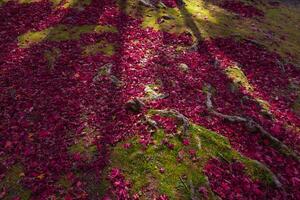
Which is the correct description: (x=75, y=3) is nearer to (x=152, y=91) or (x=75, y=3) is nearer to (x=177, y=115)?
(x=152, y=91)

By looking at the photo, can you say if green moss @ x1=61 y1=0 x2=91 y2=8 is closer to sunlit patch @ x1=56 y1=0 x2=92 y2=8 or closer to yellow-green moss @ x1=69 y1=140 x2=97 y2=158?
sunlit patch @ x1=56 y1=0 x2=92 y2=8

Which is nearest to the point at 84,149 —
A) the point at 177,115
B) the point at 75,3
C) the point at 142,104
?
the point at 142,104

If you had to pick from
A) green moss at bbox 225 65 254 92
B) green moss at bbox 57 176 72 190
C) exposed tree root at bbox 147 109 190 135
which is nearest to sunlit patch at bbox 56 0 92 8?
green moss at bbox 225 65 254 92

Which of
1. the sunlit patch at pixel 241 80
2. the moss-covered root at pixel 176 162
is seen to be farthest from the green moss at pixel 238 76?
the moss-covered root at pixel 176 162

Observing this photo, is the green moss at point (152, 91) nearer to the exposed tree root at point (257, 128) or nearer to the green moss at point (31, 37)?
the exposed tree root at point (257, 128)

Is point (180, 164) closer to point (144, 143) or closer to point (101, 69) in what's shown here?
point (144, 143)

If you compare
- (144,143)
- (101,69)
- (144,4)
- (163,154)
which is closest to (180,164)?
(163,154)
